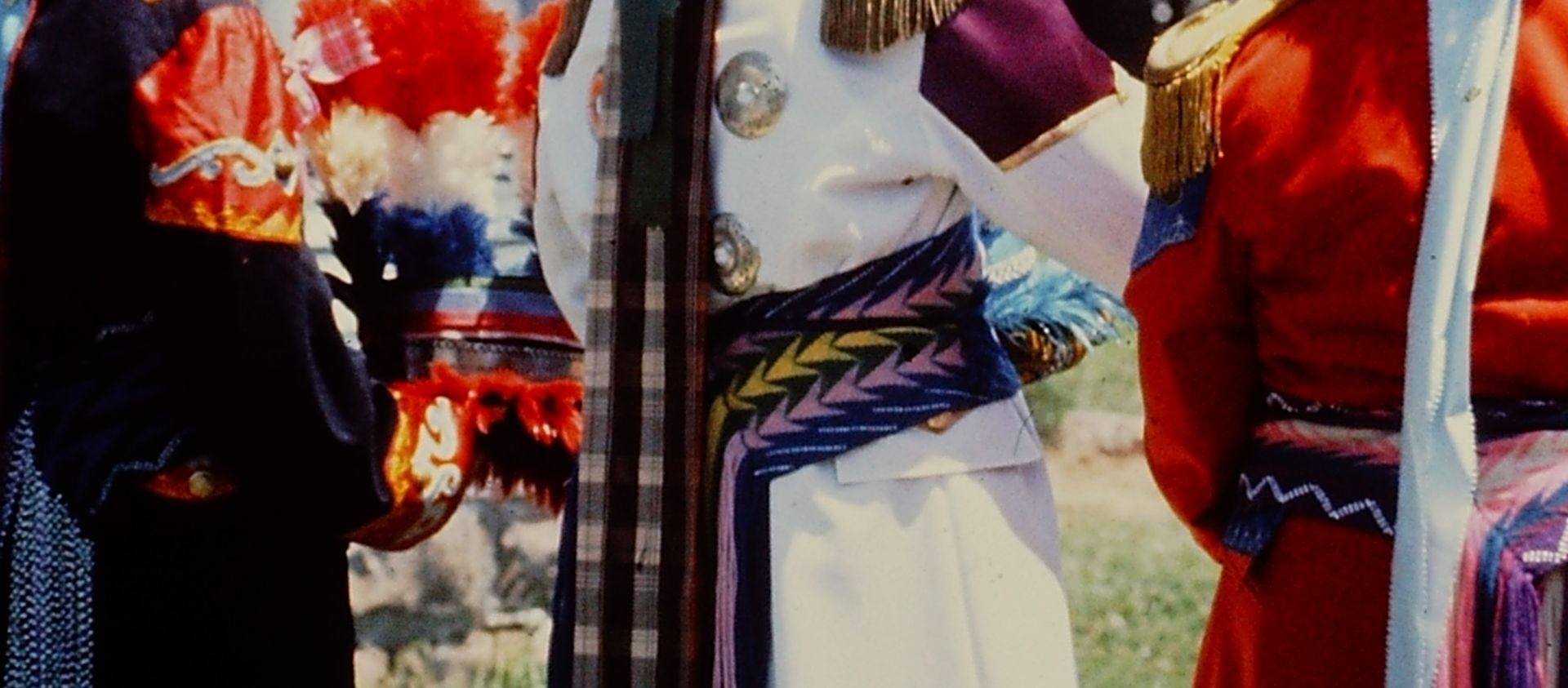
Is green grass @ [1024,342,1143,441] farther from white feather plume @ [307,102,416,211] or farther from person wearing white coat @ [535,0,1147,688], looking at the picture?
person wearing white coat @ [535,0,1147,688]

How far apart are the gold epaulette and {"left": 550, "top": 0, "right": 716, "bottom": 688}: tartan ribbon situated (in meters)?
0.47

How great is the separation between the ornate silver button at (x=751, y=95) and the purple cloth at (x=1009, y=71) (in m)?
0.15

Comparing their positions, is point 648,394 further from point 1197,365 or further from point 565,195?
point 1197,365

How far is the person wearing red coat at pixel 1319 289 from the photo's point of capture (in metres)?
1.45

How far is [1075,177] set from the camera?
70.2 inches

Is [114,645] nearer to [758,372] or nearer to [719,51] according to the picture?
[758,372]

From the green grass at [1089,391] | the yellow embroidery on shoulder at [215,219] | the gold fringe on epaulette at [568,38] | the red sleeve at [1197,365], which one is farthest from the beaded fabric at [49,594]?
the green grass at [1089,391]

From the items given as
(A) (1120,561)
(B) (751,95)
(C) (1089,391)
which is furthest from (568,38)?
(C) (1089,391)

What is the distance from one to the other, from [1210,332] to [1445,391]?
0.28 meters

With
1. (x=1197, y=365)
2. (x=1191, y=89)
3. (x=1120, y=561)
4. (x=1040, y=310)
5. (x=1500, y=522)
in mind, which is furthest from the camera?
(x=1120, y=561)

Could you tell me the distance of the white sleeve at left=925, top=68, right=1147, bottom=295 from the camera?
177 centimetres

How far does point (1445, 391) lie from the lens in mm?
1415

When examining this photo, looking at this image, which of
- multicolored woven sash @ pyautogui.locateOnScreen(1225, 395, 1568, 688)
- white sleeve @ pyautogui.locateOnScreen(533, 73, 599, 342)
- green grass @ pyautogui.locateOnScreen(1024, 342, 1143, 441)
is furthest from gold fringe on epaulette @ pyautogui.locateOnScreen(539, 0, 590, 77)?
green grass @ pyautogui.locateOnScreen(1024, 342, 1143, 441)

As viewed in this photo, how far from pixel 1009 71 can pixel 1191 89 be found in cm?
23
